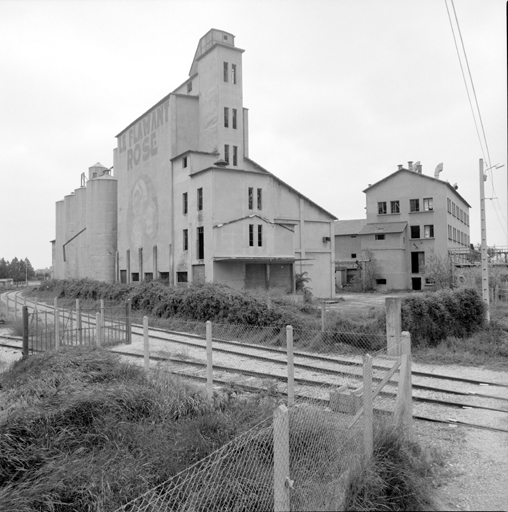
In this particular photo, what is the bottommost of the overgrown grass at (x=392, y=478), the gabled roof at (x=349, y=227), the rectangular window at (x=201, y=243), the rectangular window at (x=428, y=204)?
the overgrown grass at (x=392, y=478)

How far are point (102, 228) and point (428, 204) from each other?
3860cm

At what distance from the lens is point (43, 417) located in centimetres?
661

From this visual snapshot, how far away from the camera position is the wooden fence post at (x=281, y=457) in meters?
3.63

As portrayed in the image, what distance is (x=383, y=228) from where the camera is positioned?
57.2 metres

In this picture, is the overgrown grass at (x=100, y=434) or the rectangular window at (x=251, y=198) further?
the rectangular window at (x=251, y=198)

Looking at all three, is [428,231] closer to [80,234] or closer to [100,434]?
[80,234]

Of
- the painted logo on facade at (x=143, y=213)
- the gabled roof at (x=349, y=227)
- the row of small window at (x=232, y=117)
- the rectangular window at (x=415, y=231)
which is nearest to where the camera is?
the row of small window at (x=232, y=117)

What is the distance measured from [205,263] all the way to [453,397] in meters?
24.9

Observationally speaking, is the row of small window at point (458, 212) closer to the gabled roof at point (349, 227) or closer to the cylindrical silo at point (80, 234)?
the gabled roof at point (349, 227)

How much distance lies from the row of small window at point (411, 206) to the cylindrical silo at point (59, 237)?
45905mm

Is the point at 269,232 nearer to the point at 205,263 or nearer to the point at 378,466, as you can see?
the point at 205,263

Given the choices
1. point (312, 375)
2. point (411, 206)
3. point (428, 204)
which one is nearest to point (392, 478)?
point (312, 375)

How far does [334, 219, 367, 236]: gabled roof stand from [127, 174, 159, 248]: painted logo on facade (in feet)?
96.2

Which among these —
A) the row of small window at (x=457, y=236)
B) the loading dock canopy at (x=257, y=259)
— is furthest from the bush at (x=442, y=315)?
the row of small window at (x=457, y=236)
